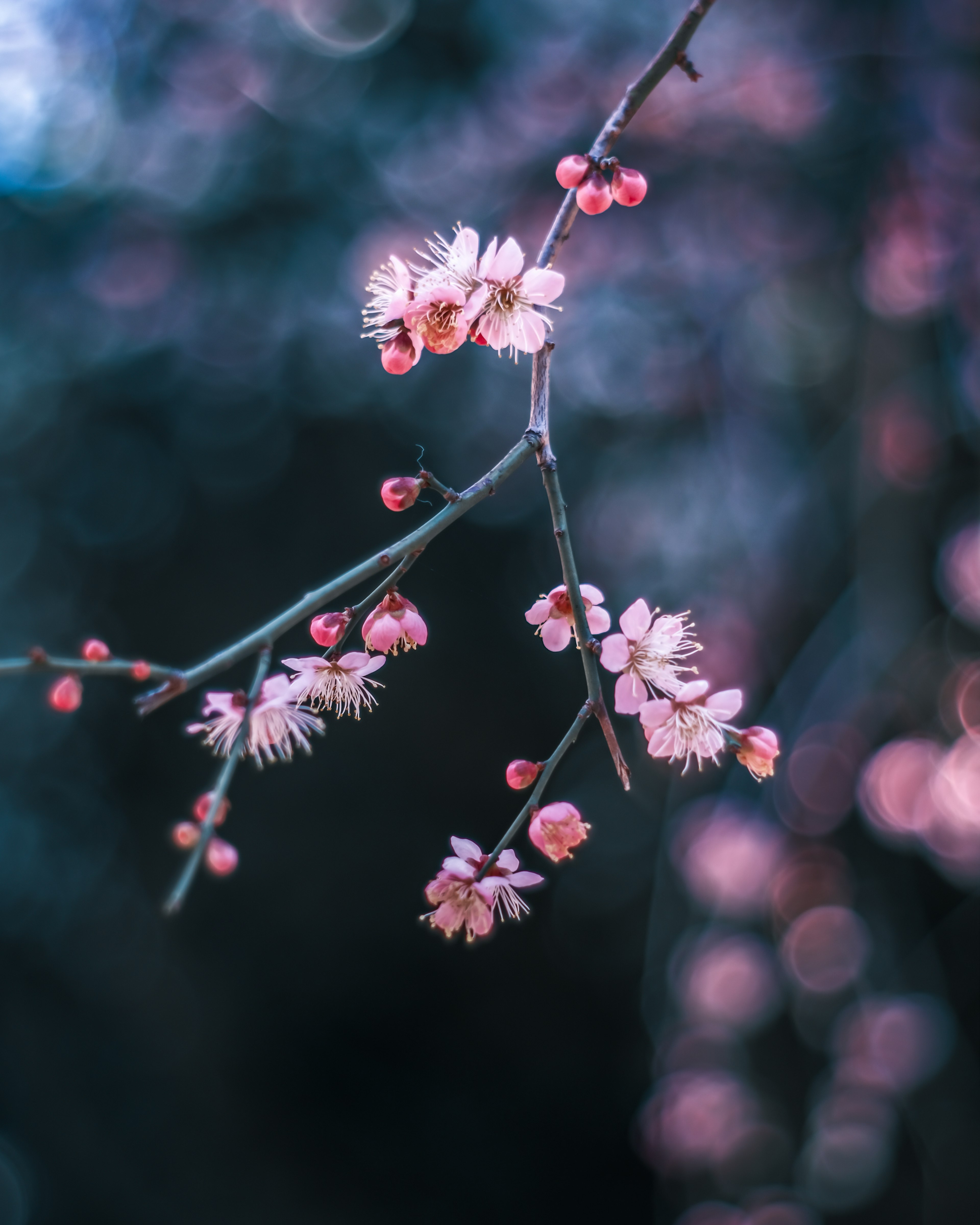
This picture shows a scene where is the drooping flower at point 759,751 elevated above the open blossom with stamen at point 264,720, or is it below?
below

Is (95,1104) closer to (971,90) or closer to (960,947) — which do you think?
(960,947)

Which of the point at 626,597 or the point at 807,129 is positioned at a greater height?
the point at 807,129

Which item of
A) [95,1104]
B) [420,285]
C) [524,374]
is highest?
[524,374]

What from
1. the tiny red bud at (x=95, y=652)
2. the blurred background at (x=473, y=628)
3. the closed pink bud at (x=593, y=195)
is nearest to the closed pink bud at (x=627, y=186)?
the closed pink bud at (x=593, y=195)

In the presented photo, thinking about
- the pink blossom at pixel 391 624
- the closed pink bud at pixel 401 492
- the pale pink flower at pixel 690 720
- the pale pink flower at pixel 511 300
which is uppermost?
the pale pink flower at pixel 511 300

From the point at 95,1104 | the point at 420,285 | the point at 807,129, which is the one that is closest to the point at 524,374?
the point at 807,129

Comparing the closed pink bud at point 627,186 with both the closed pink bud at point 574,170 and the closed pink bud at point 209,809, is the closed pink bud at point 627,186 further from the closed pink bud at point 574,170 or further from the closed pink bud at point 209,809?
the closed pink bud at point 209,809

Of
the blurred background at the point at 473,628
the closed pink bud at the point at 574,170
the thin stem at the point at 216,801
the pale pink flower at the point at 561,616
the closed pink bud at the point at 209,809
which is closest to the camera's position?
the thin stem at the point at 216,801
